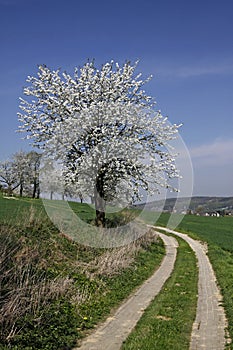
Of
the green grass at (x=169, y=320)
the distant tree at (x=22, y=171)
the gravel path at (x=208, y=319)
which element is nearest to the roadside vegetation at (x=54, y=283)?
the green grass at (x=169, y=320)

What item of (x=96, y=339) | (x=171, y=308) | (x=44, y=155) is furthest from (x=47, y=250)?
(x=44, y=155)

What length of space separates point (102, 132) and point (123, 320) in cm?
1598

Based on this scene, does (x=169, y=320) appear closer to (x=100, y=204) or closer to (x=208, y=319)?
(x=208, y=319)

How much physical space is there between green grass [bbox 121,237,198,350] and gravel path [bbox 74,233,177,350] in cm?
23

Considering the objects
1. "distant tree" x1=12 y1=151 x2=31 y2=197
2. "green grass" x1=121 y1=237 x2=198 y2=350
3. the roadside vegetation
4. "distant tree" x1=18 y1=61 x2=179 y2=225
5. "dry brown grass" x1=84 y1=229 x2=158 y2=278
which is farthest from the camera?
"distant tree" x1=12 y1=151 x2=31 y2=197

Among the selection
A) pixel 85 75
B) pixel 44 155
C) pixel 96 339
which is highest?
pixel 85 75

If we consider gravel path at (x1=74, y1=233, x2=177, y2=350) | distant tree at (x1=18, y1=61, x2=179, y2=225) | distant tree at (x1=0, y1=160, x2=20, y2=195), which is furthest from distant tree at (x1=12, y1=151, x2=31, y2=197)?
gravel path at (x1=74, y1=233, x2=177, y2=350)

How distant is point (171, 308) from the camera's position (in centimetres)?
1305

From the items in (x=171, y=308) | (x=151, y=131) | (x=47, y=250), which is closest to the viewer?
(x=171, y=308)

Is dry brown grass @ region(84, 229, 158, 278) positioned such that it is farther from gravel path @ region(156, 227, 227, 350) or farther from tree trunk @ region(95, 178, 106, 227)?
tree trunk @ region(95, 178, 106, 227)

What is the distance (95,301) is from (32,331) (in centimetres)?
388

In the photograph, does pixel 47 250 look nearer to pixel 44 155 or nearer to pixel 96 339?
pixel 96 339

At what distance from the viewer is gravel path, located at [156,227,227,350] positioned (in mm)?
9641

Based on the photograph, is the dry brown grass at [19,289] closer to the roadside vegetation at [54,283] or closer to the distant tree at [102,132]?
the roadside vegetation at [54,283]
